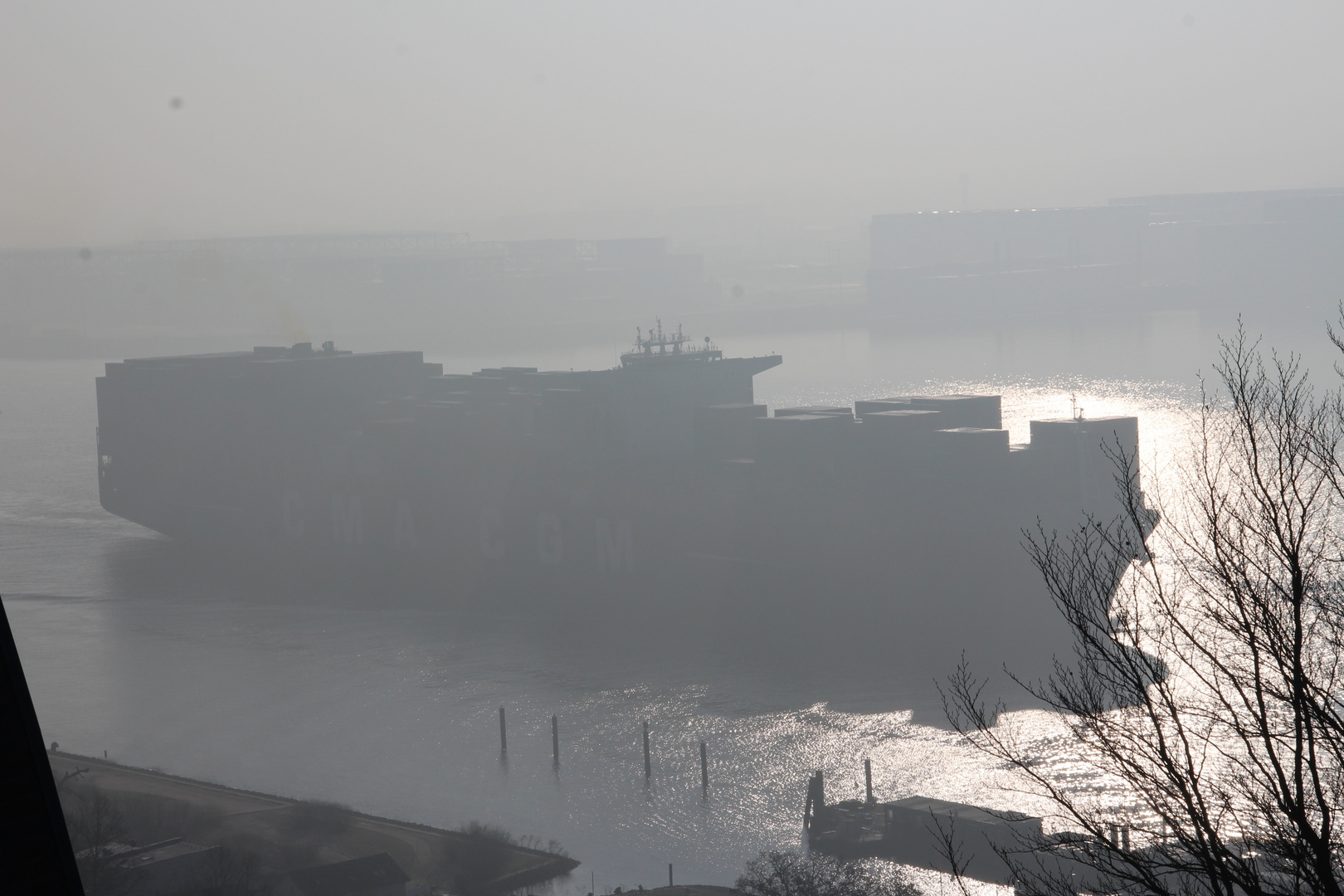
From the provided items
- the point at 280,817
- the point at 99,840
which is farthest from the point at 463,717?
the point at 99,840

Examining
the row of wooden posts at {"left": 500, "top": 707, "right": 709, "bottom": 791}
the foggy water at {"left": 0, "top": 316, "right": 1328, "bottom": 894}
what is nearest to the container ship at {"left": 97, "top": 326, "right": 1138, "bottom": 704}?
the foggy water at {"left": 0, "top": 316, "right": 1328, "bottom": 894}

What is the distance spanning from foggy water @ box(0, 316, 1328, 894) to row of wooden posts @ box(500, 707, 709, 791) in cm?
13

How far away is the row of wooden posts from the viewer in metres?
16.0

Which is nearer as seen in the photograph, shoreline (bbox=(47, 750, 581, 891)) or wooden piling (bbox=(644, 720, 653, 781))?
shoreline (bbox=(47, 750, 581, 891))

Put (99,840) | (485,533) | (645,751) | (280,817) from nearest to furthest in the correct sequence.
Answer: (99,840) → (280,817) → (645,751) → (485,533)

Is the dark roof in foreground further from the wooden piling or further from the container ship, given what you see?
the container ship

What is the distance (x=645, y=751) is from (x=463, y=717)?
3.92 meters

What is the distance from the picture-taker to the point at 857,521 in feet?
76.8

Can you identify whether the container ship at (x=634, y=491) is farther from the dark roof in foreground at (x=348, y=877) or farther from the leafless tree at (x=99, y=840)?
the leafless tree at (x=99, y=840)

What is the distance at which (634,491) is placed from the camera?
26766 mm

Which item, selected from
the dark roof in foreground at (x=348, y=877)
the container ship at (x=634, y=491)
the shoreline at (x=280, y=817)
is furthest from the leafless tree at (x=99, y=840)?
the container ship at (x=634, y=491)

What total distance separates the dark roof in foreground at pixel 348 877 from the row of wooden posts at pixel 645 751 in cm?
523

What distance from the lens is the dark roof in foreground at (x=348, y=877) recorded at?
37.0 ft

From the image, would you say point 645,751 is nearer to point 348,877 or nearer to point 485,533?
point 348,877
